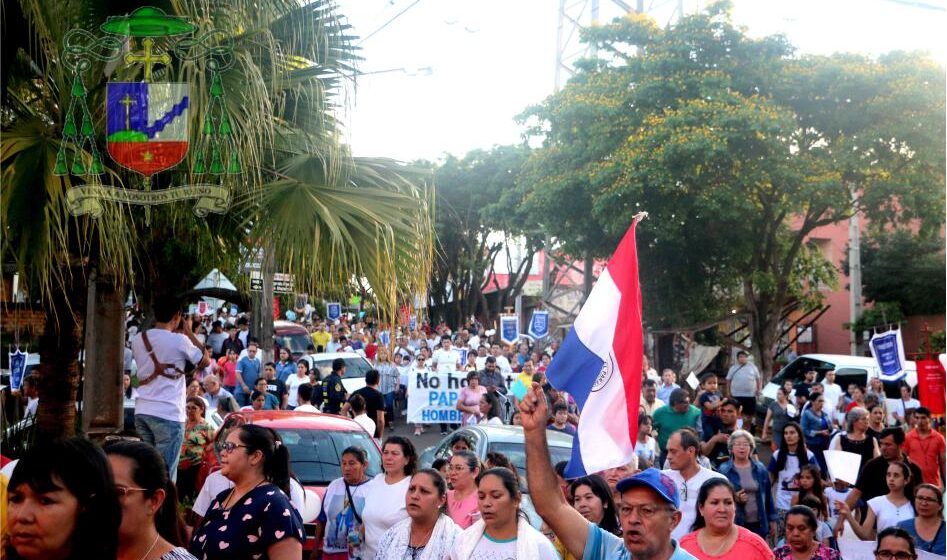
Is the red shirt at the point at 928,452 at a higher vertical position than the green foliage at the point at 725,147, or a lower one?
lower

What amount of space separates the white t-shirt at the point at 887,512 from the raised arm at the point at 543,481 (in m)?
5.28

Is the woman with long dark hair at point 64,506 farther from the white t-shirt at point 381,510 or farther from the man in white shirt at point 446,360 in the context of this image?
the man in white shirt at point 446,360

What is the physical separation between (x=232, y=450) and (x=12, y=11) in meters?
3.84

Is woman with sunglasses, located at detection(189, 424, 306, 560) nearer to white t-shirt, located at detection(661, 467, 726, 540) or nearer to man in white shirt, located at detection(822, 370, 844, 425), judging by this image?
white t-shirt, located at detection(661, 467, 726, 540)

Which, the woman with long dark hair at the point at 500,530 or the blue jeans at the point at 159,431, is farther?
the blue jeans at the point at 159,431

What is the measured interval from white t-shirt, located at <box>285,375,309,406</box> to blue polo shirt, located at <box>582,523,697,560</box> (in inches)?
562

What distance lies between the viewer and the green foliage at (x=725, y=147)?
24422 millimetres

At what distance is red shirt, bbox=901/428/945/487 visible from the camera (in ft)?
40.8

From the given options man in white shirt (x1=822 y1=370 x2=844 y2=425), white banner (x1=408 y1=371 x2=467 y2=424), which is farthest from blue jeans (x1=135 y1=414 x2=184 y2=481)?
man in white shirt (x1=822 y1=370 x2=844 y2=425)

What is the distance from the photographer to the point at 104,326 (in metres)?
8.82

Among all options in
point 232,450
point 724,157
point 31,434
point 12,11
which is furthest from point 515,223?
point 232,450

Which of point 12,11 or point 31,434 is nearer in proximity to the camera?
point 12,11

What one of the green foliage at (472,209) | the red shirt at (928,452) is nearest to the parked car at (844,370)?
the red shirt at (928,452)

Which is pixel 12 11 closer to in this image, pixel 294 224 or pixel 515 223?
pixel 294 224
